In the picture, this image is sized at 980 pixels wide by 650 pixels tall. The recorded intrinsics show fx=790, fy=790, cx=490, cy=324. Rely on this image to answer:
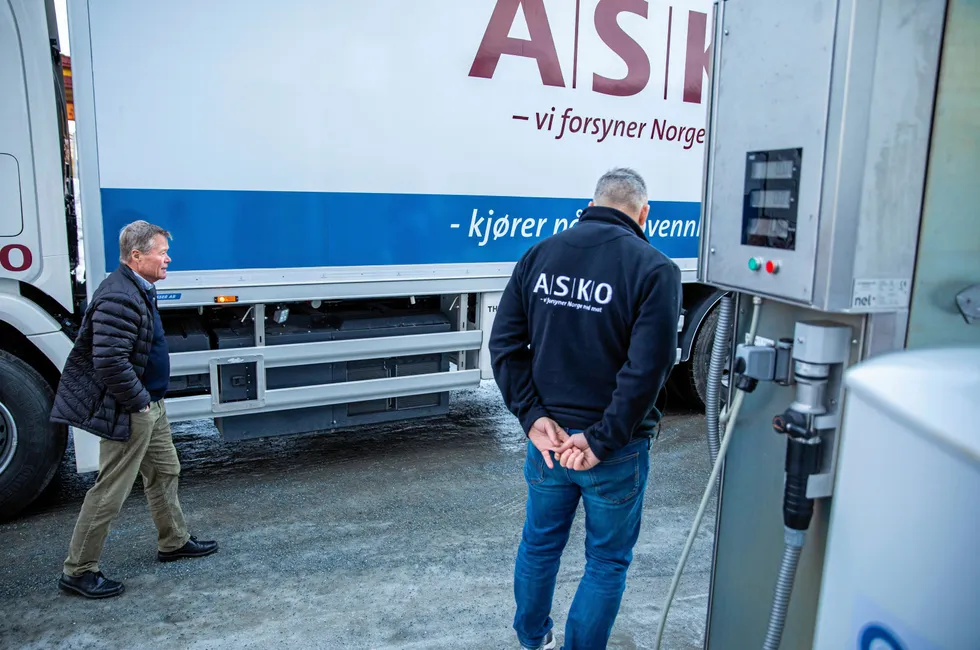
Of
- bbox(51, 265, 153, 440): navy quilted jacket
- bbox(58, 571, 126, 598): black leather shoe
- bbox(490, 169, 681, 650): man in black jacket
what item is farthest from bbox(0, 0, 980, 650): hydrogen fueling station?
bbox(51, 265, 153, 440): navy quilted jacket

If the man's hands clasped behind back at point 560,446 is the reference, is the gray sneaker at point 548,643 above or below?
below

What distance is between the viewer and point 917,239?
198 cm

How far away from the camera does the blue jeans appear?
2.69 m

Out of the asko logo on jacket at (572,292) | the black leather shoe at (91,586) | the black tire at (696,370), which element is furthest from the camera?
the black tire at (696,370)

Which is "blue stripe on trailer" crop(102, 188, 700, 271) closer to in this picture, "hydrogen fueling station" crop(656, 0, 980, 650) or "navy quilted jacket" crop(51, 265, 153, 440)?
"navy quilted jacket" crop(51, 265, 153, 440)

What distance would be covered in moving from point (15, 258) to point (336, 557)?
224 centimetres

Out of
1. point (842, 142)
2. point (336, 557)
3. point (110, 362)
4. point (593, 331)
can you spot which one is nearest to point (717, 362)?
point (593, 331)

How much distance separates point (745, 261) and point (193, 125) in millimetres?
3185

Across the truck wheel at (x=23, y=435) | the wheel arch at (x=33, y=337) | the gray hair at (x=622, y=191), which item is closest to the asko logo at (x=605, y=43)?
the gray hair at (x=622, y=191)

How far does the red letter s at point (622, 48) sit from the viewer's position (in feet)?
17.1

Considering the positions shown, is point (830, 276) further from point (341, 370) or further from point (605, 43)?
point (605, 43)

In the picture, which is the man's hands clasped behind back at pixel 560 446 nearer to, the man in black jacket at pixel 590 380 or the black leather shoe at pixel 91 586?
the man in black jacket at pixel 590 380

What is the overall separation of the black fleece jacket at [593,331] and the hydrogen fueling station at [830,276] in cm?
18

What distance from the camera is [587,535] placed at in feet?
9.08
